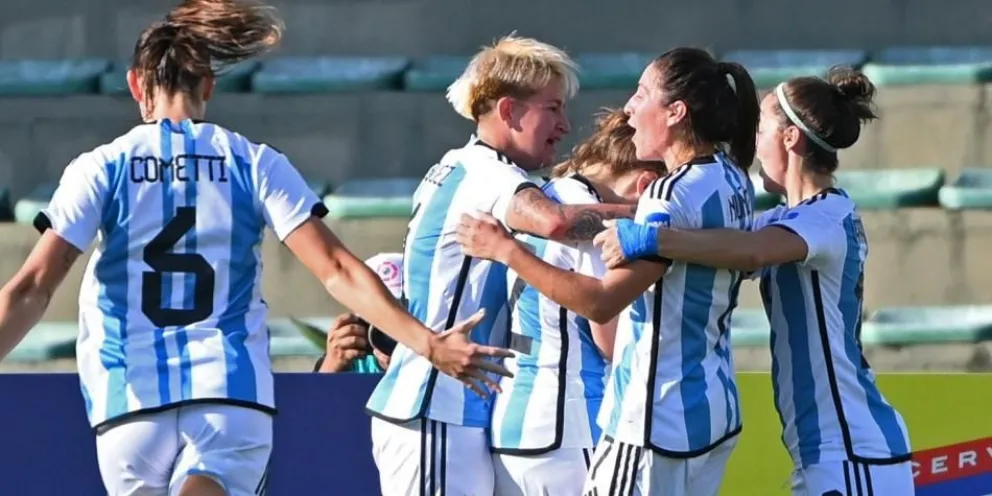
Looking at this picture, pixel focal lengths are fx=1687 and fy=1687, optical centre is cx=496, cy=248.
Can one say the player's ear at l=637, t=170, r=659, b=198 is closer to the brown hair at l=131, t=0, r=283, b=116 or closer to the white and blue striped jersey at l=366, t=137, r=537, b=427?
the white and blue striped jersey at l=366, t=137, r=537, b=427

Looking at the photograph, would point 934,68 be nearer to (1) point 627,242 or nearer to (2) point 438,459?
(2) point 438,459

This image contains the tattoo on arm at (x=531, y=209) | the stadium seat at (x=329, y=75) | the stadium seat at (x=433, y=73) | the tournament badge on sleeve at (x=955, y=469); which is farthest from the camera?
the stadium seat at (x=329, y=75)

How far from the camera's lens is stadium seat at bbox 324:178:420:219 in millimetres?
8148

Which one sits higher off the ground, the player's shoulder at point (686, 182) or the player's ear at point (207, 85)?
the player's ear at point (207, 85)

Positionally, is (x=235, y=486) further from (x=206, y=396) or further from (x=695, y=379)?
(x=695, y=379)

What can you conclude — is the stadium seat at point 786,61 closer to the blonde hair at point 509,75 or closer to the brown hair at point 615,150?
the brown hair at point 615,150

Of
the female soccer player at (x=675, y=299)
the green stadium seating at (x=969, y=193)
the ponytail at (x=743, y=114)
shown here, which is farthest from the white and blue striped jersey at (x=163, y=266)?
the green stadium seating at (x=969, y=193)

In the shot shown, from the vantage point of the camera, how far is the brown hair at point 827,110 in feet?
12.7

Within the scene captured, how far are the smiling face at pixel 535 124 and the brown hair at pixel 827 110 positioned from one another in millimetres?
593

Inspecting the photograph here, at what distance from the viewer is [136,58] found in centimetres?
371

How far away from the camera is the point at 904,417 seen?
5152 millimetres

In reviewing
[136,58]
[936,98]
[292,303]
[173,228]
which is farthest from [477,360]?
[936,98]

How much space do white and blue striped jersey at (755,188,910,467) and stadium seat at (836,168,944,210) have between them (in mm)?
4132

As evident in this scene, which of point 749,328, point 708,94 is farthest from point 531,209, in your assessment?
point 749,328
